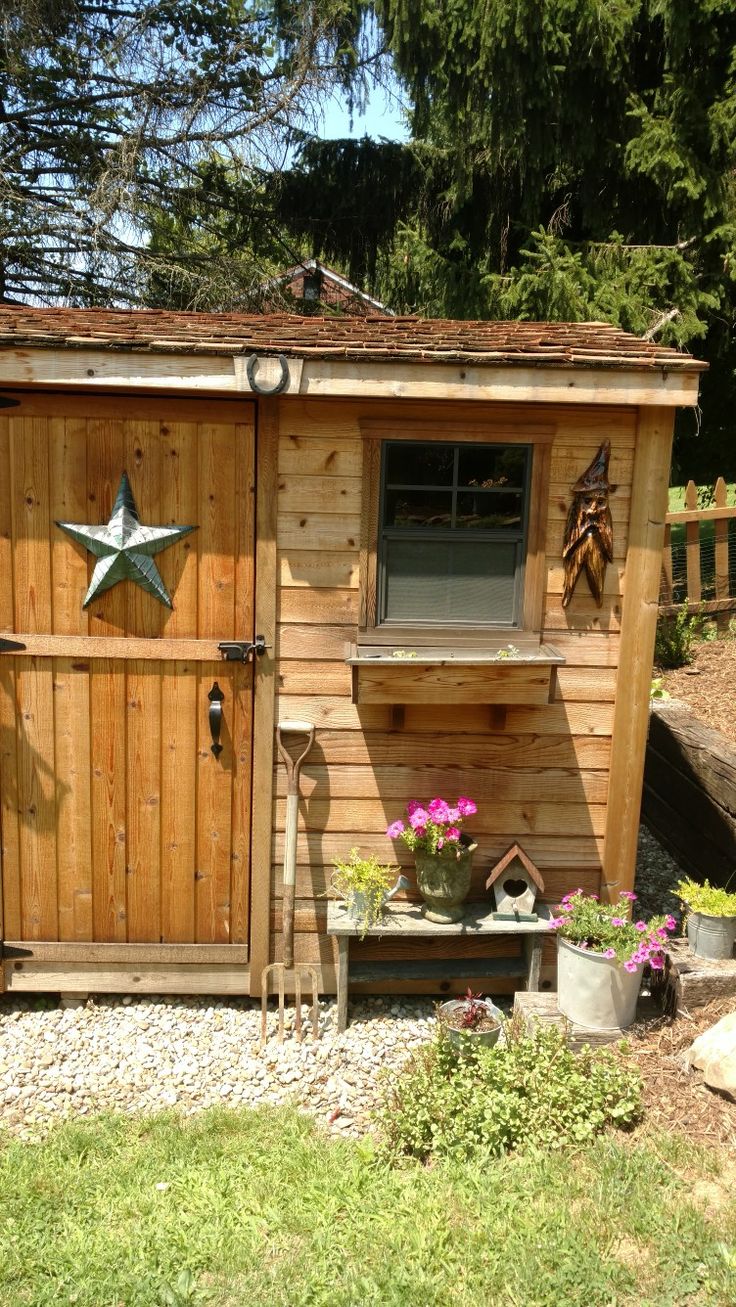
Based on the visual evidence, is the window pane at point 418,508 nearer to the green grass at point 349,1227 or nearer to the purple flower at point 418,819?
the purple flower at point 418,819

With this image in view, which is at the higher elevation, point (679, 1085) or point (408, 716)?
point (408, 716)

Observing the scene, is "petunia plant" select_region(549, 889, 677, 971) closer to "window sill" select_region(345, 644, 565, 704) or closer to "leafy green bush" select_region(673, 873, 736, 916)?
"leafy green bush" select_region(673, 873, 736, 916)

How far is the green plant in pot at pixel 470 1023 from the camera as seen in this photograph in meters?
3.66

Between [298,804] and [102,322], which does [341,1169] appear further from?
[102,322]

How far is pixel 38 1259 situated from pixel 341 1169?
0.99 metres

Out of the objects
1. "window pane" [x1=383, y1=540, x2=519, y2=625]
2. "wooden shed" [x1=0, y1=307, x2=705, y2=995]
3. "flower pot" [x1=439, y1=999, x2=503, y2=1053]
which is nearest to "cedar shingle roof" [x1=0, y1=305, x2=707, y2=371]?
"wooden shed" [x1=0, y1=307, x2=705, y2=995]

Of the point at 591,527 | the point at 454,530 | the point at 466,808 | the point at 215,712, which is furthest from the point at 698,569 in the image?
the point at 215,712

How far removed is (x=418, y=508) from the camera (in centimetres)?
412

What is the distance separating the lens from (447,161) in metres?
9.91

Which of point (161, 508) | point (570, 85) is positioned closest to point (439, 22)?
point (570, 85)

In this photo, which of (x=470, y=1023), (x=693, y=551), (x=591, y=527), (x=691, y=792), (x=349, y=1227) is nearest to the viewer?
(x=349, y=1227)

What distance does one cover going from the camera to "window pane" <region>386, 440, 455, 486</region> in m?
4.09

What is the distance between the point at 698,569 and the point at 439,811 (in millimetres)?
5720

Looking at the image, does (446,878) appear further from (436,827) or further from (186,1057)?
(186,1057)
